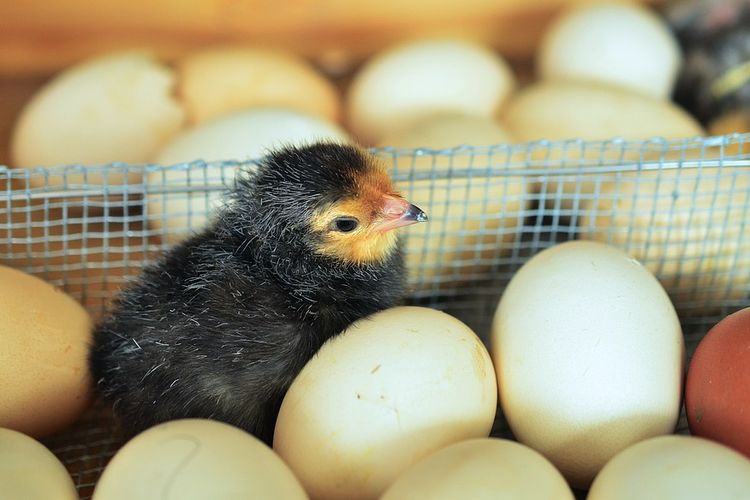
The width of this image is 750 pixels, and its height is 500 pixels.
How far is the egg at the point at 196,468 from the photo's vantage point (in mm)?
735

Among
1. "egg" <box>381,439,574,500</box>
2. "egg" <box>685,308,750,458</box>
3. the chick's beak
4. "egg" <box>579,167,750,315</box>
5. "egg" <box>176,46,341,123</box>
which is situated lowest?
"egg" <box>381,439,574,500</box>

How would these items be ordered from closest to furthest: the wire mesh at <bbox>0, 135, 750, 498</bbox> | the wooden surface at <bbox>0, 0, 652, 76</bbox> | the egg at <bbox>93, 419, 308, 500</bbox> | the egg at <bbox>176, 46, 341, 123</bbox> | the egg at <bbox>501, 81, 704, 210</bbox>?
the egg at <bbox>93, 419, 308, 500</bbox>
the wire mesh at <bbox>0, 135, 750, 498</bbox>
the egg at <bbox>501, 81, 704, 210</bbox>
the egg at <bbox>176, 46, 341, 123</bbox>
the wooden surface at <bbox>0, 0, 652, 76</bbox>

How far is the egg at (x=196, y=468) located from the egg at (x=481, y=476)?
0.11 meters

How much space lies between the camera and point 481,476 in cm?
76

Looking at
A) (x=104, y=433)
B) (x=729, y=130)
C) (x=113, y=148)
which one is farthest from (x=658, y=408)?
(x=113, y=148)

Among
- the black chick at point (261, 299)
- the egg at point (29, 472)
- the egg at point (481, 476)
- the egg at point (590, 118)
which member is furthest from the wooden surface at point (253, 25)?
the egg at point (481, 476)

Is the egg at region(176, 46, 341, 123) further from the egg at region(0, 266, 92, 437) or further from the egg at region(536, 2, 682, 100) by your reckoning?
the egg at region(0, 266, 92, 437)

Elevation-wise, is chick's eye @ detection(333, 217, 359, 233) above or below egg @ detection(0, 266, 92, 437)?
above

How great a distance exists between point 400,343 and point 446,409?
86 mm

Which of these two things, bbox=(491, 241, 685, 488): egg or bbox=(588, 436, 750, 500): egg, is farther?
bbox=(491, 241, 685, 488): egg

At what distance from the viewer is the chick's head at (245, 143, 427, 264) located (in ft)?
3.12

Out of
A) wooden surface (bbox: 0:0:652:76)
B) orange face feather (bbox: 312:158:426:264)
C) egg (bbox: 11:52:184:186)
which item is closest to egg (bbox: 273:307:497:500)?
orange face feather (bbox: 312:158:426:264)

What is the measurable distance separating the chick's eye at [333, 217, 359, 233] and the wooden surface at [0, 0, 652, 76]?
3.01 ft

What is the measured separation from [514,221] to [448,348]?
40 centimetres
